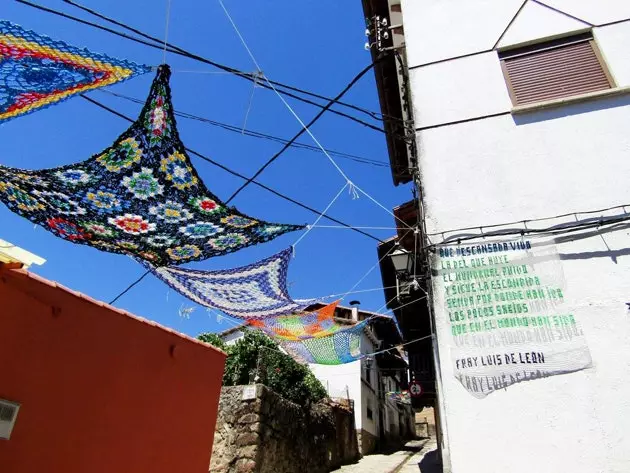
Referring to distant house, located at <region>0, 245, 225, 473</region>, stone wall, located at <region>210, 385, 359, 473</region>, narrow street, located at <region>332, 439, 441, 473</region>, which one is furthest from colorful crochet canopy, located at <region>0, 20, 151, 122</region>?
narrow street, located at <region>332, 439, 441, 473</region>

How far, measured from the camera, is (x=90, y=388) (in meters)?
3.41

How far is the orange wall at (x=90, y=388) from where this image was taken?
114 inches

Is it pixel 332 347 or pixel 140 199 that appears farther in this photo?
pixel 332 347

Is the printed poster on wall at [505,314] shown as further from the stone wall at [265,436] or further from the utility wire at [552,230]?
the stone wall at [265,436]

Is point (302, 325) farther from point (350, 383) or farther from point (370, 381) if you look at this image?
point (370, 381)

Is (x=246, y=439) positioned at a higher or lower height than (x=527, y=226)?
lower

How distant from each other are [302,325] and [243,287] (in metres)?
1.84

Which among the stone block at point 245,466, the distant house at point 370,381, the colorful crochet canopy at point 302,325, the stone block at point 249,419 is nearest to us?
the colorful crochet canopy at point 302,325

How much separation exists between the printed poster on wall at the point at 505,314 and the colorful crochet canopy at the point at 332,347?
3916 mm

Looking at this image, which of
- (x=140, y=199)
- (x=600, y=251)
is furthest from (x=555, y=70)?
(x=140, y=199)

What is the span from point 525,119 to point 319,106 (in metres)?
2.27

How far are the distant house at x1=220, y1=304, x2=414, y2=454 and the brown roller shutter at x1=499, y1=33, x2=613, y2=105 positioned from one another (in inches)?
318

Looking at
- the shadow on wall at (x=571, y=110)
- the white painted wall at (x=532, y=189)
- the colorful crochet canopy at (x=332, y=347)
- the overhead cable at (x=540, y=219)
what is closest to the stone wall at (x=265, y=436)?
the colorful crochet canopy at (x=332, y=347)

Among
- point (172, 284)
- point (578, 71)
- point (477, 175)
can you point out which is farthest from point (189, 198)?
point (578, 71)
